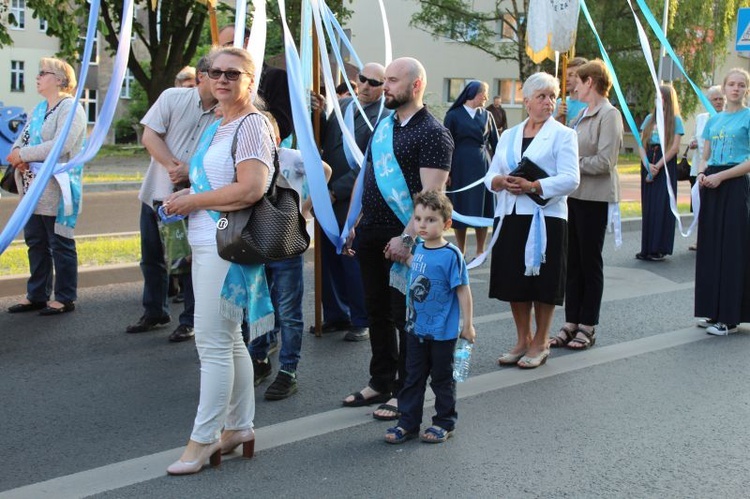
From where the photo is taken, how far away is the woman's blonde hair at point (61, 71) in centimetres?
758

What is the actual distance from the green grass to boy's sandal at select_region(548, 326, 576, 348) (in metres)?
4.28

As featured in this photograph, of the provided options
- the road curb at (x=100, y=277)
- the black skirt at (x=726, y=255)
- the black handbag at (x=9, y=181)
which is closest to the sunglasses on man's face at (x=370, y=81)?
the black skirt at (x=726, y=255)

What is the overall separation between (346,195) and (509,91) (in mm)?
41339

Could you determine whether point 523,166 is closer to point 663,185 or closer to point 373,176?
point 373,176

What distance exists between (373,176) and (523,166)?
132cm

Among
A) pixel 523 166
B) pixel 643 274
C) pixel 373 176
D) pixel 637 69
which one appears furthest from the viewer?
pixel 637 69

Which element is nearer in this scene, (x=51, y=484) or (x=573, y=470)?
(x=51, y=484)

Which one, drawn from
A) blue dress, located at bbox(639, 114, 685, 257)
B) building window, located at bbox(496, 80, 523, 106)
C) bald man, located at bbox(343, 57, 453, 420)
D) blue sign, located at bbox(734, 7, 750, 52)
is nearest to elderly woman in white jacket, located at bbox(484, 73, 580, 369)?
bald man, located at bbox(343, 57, 453, 420)

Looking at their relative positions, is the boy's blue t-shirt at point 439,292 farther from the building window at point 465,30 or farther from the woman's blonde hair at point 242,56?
the building window at point 465,30

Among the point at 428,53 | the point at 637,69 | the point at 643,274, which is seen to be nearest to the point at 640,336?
the point at 643,274

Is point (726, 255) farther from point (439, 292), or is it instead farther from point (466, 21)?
point (466, 21)

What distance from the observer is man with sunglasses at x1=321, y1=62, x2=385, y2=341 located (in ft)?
22.7

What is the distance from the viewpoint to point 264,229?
4398mm

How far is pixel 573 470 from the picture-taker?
4605mm
